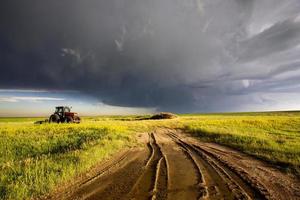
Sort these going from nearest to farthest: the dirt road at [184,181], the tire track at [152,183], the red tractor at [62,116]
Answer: the tire track at [152,183] → the dirt road at [184,181] → the red tractor at [62,116]

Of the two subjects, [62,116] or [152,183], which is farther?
[62,116]

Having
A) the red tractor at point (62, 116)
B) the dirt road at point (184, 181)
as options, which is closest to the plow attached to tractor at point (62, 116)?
the red tractor at point (62, 116)

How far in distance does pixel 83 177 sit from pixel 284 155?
9412 mm

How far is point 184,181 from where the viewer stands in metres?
7.13

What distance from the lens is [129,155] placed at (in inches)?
460

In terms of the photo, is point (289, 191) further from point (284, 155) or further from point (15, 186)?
point (15, 186)

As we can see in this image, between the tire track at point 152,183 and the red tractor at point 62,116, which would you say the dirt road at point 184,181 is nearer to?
the tire track at point 152,183

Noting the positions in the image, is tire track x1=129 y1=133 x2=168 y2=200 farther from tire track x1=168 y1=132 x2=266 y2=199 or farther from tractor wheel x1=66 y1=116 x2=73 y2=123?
tractor wheel x1=66 y1=116 x2=73 y2=123

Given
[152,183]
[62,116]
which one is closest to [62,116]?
[62,116]

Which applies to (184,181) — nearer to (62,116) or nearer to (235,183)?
(235,183)

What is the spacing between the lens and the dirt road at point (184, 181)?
19.8 ft

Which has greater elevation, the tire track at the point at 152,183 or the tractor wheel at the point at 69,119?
the tractor wheel at the point at 69,119

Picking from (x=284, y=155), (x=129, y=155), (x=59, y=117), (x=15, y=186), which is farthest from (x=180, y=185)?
(x=59, y=117)

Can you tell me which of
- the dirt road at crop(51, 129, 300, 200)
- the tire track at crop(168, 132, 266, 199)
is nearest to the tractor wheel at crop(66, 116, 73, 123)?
the dirt road at crop(51, 129, 300, 200)
